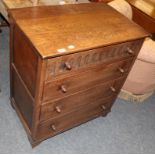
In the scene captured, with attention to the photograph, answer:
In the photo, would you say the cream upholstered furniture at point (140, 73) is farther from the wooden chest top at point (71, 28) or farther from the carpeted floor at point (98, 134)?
the wooden chest top at point (71, 28)

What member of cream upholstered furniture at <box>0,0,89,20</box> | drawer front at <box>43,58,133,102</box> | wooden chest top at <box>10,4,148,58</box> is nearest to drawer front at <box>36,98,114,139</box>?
drawer front at <box>43,58,133,102</box>

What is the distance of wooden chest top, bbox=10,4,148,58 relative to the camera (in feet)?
3.36

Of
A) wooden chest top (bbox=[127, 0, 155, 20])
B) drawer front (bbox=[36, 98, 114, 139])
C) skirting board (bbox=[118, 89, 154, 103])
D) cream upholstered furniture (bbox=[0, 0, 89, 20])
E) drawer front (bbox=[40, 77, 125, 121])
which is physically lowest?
skirting board (bbox=[118, 89, 154, 103])

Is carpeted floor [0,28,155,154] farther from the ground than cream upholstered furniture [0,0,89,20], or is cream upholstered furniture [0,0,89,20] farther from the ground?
cream upholstered furniture [0,0,89,20]

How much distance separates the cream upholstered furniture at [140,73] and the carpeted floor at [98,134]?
0.11 m

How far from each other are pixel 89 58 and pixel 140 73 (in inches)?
33.2

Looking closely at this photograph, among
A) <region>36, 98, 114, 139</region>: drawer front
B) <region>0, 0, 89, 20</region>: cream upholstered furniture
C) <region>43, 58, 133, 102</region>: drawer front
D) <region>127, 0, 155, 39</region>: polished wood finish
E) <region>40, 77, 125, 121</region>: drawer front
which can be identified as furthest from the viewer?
<region>127, 0, 155, 39</region>: polished wood finish

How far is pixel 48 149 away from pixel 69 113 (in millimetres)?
→ 359

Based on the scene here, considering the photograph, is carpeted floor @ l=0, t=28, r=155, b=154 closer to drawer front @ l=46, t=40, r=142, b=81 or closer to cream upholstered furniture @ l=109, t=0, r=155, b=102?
cream upholstered furniture @ l=109, t=0, r=155, b=102

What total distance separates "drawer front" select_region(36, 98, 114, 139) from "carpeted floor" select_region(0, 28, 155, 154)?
5.5 inches

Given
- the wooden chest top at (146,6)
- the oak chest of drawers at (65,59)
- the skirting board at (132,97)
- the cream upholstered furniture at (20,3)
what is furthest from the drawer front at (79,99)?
the wooden chest top at (146,6)

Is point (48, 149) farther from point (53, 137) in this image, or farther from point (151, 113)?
point (151, 113)

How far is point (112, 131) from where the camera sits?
5.88 feet

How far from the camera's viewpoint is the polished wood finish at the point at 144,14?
87.0 inches
